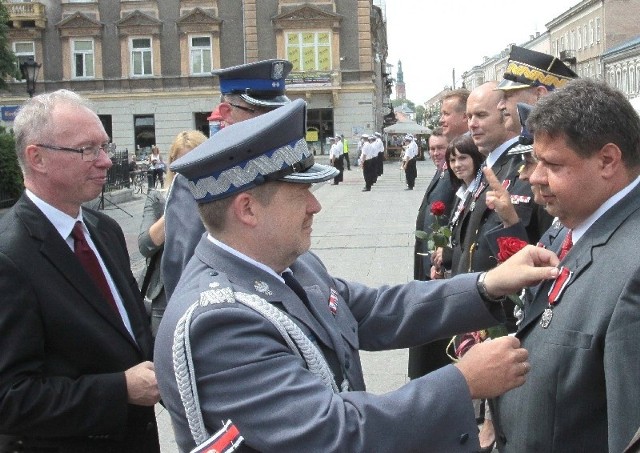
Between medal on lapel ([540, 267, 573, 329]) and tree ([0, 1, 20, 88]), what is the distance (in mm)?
20722

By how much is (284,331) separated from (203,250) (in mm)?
342

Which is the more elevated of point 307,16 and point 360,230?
point 307,16

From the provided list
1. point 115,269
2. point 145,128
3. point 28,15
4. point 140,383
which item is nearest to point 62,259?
point 115,269

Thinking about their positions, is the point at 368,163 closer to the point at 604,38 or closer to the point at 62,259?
the point at 62,259

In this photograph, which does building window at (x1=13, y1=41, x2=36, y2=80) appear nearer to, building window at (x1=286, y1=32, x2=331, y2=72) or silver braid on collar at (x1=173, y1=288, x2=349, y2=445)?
building window at (x1=286, y1=32, x2=331, y2=72)

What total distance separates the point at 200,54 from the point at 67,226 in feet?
134

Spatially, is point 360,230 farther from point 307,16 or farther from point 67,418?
point 307,16

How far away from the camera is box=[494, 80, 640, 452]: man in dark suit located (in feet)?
6.73

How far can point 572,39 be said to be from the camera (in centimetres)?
8281

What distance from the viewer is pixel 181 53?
42031 mm

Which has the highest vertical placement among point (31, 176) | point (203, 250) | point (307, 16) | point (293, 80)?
point (307, 16)

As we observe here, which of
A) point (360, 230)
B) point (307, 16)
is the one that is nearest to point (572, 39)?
point (307, 16)

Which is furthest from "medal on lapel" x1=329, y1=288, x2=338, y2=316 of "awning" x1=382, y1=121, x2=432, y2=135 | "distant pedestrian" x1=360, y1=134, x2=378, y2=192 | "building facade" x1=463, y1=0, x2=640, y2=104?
"building facade" x1=463, y1=0, x2=640, y2=104

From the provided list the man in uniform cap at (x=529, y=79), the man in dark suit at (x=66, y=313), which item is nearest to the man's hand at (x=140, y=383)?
the man in dark suit at (x=66, y=313)
